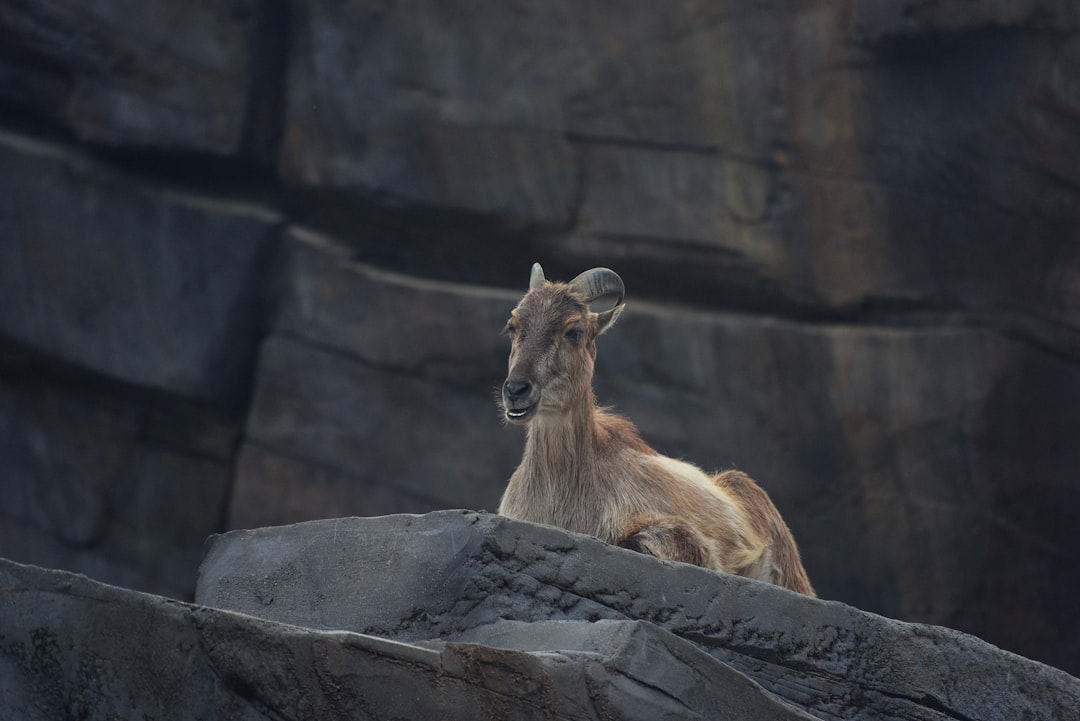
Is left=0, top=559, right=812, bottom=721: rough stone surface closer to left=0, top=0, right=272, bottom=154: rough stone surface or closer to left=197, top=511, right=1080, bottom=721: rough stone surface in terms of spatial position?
left=197, top=511, right=1080, bottom=721: rough stone surface

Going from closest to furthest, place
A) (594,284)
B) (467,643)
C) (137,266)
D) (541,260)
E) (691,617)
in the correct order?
1. (467,643)
2. (691,617)
3. (594,284)
4. (541,260)
5. (137,266)

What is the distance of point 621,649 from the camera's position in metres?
3.88

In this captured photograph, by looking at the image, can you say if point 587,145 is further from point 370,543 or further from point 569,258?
point 370,543

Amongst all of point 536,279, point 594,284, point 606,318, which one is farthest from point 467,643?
point 536,279

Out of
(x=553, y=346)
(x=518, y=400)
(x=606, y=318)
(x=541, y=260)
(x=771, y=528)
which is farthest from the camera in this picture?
(x=541, y=260)

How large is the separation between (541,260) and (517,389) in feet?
15.9

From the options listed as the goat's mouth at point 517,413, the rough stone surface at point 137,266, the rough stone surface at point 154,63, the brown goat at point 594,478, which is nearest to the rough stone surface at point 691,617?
the brown goat at point 594,478

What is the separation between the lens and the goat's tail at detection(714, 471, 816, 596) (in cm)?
669

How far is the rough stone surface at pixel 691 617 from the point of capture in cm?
455

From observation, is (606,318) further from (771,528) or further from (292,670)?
(292,670)

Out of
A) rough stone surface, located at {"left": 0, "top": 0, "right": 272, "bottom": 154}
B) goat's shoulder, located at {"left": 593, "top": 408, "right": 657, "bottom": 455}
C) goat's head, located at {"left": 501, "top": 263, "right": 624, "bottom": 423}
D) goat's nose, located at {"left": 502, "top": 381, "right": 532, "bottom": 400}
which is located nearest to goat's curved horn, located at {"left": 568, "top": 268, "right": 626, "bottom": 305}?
goat's head, located at {"left": 501, "top": 263, "right": 624, "bottom": 423}

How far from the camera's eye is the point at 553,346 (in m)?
6.61

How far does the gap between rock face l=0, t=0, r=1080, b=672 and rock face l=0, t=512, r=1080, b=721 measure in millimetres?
5747

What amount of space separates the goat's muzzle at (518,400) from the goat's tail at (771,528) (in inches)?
52.0
